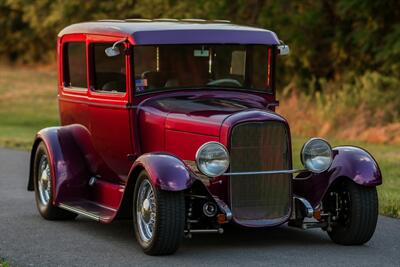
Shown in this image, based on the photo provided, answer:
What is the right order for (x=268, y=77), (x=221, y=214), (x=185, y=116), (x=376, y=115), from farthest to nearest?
(x=376, y=115), (x=268, y=77), (x=185, y=116), (x=221, y=214)

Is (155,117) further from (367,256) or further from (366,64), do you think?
(366,64)

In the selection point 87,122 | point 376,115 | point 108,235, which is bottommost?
point 376,115

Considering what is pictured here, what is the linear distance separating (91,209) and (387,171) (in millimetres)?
6590

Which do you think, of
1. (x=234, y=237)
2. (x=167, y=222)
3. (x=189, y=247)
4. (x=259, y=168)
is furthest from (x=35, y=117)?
(x=167, y=222)

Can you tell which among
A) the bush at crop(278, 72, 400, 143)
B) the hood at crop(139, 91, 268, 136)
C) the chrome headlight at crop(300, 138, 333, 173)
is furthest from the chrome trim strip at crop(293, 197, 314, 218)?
the bush at crop(278, 72, 400, 143)

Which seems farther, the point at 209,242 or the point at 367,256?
the point at 209,242

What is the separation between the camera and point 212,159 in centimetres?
802

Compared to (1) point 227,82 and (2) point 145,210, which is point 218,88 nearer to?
(1) point 227,82

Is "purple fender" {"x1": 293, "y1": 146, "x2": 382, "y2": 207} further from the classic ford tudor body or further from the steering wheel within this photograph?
the steering wheel

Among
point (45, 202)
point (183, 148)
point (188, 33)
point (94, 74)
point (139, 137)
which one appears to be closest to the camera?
point (183, 148)

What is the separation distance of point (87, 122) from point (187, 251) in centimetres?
219

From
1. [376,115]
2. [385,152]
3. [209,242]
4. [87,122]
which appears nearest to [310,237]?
[209,242]

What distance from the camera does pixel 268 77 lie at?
31.4 ft

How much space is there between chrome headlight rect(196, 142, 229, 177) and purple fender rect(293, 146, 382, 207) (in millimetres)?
946
